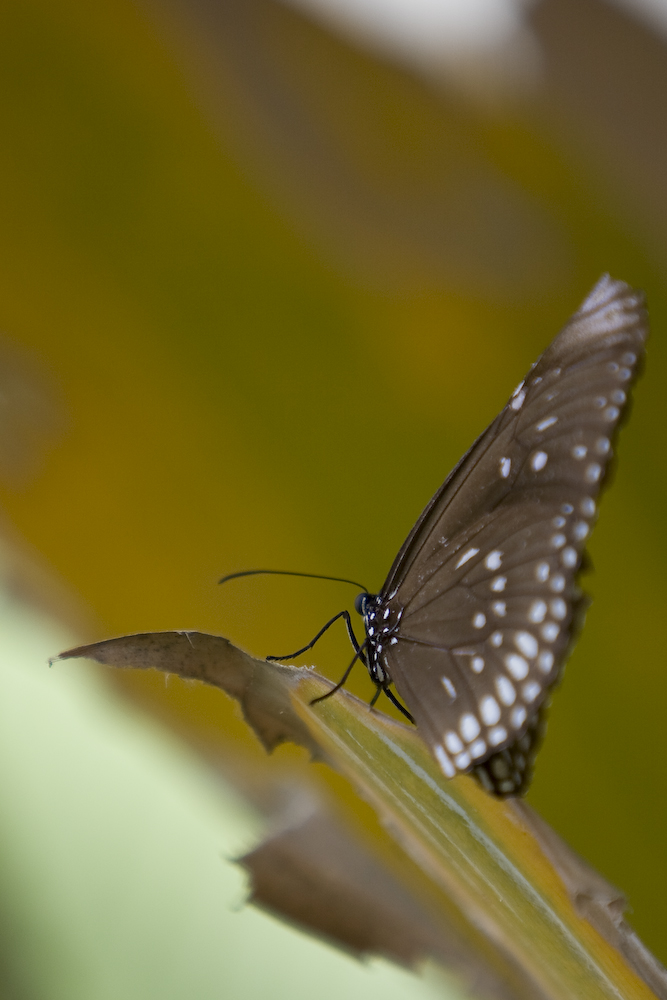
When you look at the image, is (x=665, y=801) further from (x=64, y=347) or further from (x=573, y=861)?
(x=64, y=347)

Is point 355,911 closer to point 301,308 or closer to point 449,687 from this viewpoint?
point 449,687

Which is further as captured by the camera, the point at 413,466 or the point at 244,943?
the point at 413,466

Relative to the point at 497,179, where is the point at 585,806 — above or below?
below

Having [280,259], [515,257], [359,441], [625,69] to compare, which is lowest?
[359,441]

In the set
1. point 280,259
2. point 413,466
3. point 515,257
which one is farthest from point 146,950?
point 515,257

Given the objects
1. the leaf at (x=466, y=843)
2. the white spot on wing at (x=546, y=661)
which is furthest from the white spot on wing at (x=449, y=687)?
the leaf at (x=466, y=843)

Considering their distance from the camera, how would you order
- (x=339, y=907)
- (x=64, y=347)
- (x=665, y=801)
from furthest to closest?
1. (x=665, y=801)
2. (x=64, y=347)
3. (x=339, y=907)

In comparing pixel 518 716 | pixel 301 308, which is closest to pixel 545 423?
pixel 518 716
